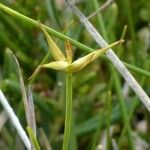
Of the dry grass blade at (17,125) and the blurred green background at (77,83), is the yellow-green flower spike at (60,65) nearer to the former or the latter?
A: the dry grass blade at (17,125)

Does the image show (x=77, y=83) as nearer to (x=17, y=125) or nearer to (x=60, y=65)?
(x=17, y=125)

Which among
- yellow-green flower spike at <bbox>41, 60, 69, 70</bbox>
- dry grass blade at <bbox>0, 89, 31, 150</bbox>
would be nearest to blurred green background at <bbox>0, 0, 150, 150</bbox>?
dry grass blade at <bbox>0, 89, 31, 150</bbox>

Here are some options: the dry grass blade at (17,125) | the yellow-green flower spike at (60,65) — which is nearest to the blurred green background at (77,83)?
the dry grass blade at (17,125)

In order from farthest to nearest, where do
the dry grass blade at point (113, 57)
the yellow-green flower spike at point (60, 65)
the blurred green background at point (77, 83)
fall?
the blurred green background at point (77, 83) → the dry grass blade at point (113, 57) → the yellow-green flower spike at point (60, 65)

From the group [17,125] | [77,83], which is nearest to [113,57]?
[17,125]

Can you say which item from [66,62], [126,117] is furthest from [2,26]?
[66,62]

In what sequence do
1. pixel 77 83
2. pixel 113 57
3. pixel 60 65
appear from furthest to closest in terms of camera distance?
pixel 77 83, pixel 113 57, pixel 60 65

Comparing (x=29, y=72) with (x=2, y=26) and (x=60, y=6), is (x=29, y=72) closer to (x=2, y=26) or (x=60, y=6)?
(x=2, y=26)

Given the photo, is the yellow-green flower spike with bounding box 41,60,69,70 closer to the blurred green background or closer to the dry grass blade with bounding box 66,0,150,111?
the dry grass blade with bounding box 66,0,150,111
